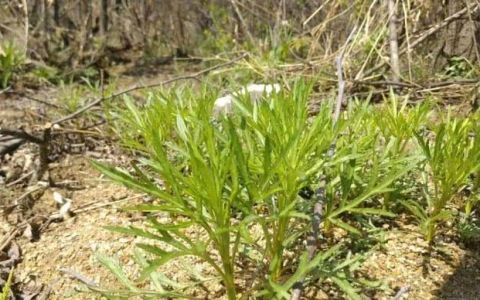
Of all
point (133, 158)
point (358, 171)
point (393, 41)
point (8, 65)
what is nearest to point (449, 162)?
point (358, 171)

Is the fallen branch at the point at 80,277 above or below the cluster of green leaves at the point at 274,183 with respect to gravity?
below

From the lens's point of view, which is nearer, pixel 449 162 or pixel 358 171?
pixel 449 162

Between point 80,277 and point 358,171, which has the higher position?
point 358,171

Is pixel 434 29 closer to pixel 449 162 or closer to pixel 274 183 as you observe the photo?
pixel 449 162

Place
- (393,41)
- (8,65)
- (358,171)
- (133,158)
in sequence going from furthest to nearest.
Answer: (8,65), (393,41), (133,158), (358,171)

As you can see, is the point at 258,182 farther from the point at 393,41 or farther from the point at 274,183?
the point at 393,41

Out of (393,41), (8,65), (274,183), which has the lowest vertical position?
(8,65)

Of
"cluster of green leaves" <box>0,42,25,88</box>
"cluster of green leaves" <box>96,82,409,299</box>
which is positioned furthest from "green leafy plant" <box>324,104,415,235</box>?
"cluster of green leaves" <box>0,42,25,88</box>

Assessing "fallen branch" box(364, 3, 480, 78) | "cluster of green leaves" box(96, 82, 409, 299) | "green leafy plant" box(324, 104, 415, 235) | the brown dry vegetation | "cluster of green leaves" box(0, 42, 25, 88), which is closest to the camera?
"cluster of green leaves" box(96, 82, 409, 299)

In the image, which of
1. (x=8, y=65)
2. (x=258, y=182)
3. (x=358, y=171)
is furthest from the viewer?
(x=8, y=65)

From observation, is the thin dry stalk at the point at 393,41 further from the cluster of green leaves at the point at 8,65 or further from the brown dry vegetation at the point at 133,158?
the cluster of green leaves at the point at 8,65

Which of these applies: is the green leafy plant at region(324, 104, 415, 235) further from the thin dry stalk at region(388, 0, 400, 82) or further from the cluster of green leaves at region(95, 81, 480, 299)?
the thin dry stalk at region(388, 0, 400, 82)

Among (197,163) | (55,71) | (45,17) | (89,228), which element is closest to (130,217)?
(89,228)

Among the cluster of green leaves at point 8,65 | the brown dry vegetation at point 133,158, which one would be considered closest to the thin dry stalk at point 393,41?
the brown dry vegetation at point 133,158
